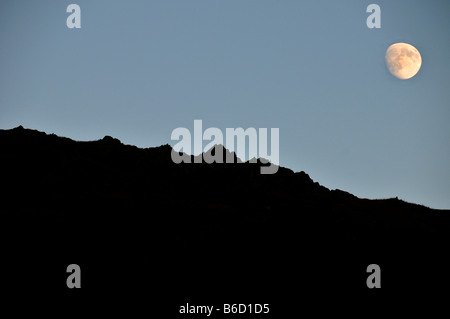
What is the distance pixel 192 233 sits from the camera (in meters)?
31.4

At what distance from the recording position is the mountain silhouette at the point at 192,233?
2606 cm

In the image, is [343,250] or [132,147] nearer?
[343,250]

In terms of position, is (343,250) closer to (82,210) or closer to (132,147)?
(82,210)

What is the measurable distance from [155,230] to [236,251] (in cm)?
592

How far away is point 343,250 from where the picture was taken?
1204 inches

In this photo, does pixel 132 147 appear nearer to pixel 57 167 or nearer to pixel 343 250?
pixel 57 167

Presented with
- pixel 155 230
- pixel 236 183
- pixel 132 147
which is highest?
pixel 132 147

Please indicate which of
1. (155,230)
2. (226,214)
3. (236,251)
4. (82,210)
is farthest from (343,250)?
(82,210)

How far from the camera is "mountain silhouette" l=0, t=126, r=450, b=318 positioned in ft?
85.5

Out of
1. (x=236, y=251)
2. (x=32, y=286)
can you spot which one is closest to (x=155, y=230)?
(x=236, y=251)
